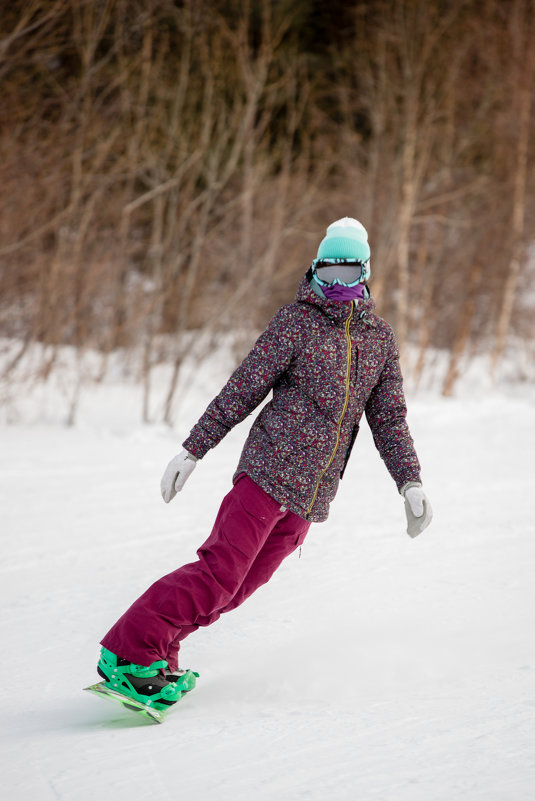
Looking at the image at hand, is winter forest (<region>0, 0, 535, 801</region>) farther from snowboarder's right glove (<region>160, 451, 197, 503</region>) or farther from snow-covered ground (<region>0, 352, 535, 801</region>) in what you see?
snowboarder's right glove (<region>160, 451, 197, 503</region>)

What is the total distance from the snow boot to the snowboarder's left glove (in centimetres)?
86

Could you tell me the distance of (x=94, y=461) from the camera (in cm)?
648

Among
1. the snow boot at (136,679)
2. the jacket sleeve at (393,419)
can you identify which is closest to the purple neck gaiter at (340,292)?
the jacket sleeve at (393,419)

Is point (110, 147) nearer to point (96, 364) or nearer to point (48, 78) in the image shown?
point (48, 78)

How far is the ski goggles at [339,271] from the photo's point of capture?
246cm

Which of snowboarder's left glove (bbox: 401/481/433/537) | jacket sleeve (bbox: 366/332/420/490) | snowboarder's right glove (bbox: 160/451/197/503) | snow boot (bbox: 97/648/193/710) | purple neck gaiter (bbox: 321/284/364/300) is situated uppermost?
purple neck gaiter (bbox: 321/284/364/300)

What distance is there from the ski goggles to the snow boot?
124 centimetres

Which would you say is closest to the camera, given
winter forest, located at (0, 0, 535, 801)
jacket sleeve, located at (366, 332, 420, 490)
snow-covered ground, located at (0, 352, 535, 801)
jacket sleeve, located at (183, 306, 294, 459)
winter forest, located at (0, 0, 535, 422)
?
snow-covered ground, located at (0, 352, 535, 801)

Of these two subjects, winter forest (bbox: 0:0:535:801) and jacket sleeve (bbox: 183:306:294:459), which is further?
jacket sleeve (bbox: 183:306:294:459)

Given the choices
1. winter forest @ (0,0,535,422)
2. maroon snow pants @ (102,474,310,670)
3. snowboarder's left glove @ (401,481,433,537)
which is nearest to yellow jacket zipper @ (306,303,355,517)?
maroon snow pants @ (102,474,310,670)

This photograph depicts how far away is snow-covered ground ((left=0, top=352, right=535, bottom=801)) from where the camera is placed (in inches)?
81.7

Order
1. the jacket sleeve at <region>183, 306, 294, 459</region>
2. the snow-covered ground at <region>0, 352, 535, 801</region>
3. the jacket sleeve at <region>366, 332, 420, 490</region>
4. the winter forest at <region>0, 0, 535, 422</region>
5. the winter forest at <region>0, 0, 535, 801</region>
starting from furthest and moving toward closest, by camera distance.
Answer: the winter forest at <region>0, 0, 535, 422</region>, the jacket sleeve at <region>366, 332, 420, 490</region>, the jacket sleeve at <region>183, 306, 294, 459</region>, the winter forest at <region>0, 0, 535, 801</region>, the snow-covered ground at <region>0, 352, 535, 801</region>

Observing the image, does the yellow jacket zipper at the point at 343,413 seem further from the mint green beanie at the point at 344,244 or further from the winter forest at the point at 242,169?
the winter forest at the point at 242,169

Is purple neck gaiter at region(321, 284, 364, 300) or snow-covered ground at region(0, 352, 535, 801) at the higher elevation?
purple neck gaiter at region(321, 284, 364, 300)
